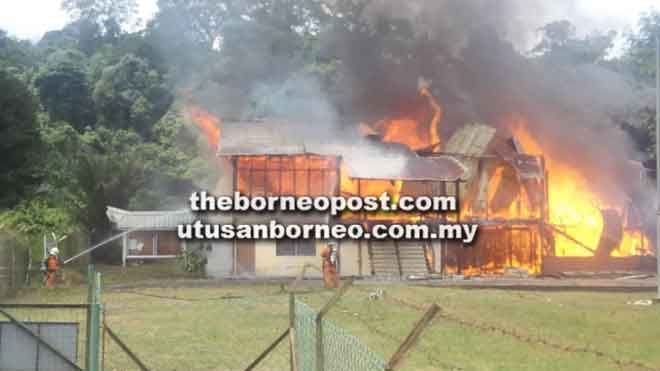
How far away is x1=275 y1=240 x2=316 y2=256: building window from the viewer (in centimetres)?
2992

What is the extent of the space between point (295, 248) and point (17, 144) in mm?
12548

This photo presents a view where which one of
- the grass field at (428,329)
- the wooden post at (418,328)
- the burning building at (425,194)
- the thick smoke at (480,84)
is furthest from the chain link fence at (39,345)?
the thick smoke at (480,84)

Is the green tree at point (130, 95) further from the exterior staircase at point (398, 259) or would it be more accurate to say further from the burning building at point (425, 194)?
the exterior staircase at point (398, 259)

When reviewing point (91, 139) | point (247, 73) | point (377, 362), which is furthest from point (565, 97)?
point (377, 362)

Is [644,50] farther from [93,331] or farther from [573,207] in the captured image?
[93,331]

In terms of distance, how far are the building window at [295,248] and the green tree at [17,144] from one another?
37.6 ft

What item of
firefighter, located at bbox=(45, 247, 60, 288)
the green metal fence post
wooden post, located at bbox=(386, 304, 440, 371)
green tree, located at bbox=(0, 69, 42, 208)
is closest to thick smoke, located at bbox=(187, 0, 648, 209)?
green tree, located at bbox=(0, 69, 42, 208)

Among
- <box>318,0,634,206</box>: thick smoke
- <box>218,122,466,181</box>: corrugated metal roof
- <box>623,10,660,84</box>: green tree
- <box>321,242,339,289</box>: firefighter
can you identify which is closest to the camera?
<box>321,242,339,289</box>: firefighter

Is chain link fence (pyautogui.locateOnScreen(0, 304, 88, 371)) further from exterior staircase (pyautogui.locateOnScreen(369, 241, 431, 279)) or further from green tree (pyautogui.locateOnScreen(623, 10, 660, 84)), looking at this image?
green tree (pyautogui.locateOnScreen(623, 10, 660, 84))

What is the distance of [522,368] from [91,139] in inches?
1696

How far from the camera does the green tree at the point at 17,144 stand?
3262 centimetres

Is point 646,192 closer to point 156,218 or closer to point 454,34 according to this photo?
point 454,34

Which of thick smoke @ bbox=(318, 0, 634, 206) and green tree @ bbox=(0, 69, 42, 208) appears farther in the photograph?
thick smoke @ bbox=(318, 0, 634, 206)

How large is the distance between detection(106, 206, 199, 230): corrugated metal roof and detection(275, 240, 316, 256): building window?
223 inches
